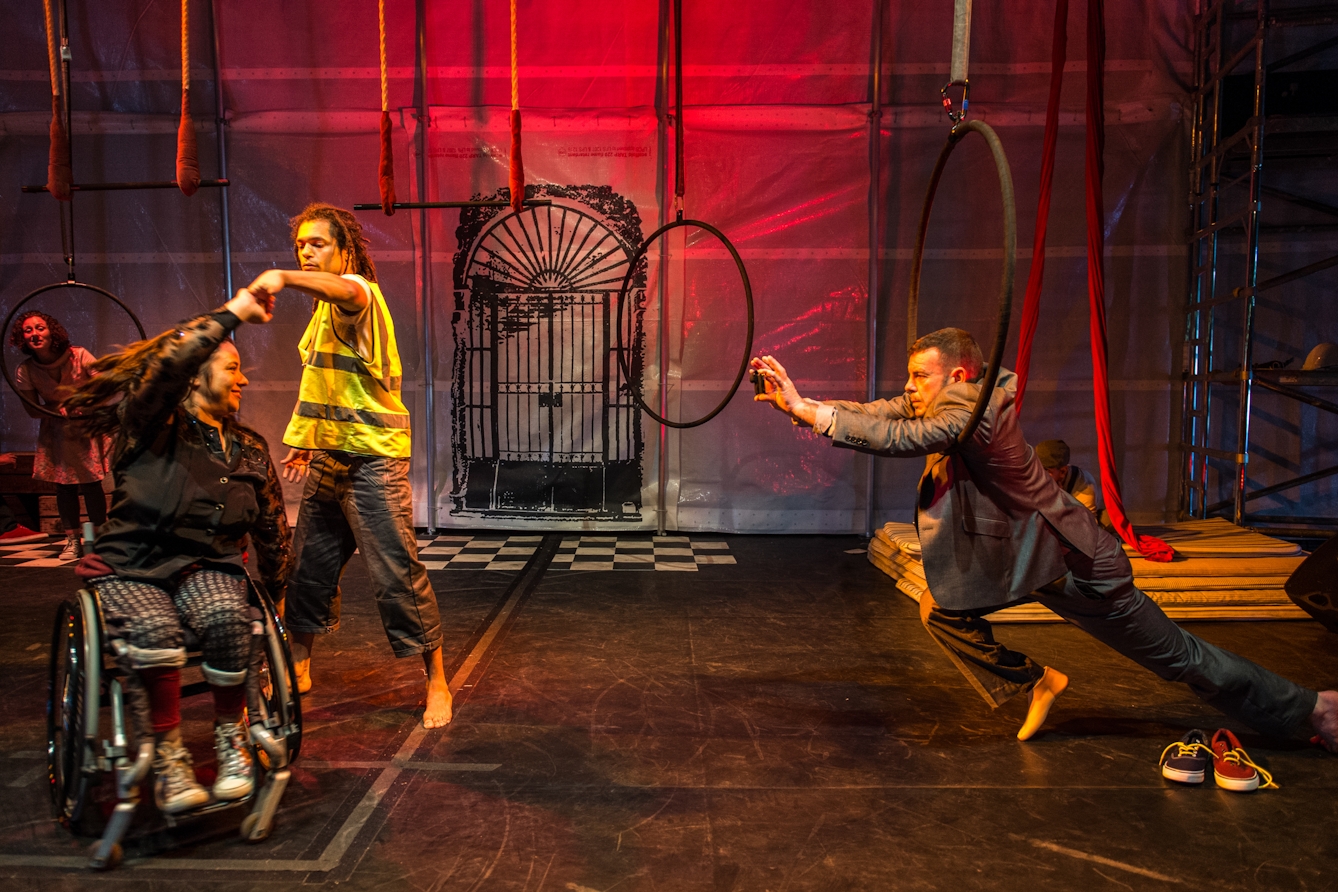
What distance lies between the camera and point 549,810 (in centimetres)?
229

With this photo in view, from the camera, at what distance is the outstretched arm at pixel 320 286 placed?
2.08m

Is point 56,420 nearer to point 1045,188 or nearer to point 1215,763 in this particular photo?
point 1045,188

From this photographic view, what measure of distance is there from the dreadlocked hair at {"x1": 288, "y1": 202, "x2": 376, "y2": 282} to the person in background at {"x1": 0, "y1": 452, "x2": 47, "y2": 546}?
15.3ft

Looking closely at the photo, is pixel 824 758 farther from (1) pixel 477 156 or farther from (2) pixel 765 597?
(1) pixel 477 156

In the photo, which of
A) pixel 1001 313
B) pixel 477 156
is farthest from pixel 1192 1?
pixel 1001 313

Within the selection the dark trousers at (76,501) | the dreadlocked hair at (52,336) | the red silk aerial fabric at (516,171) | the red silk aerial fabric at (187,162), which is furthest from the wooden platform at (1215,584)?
the dreadlocked hair at (52,336)

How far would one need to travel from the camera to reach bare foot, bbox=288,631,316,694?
298 cm

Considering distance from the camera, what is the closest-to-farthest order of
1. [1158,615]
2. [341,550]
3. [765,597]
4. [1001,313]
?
1. [1001,313]
2. [1158,615]
3. [341,550]
4. [765,597]

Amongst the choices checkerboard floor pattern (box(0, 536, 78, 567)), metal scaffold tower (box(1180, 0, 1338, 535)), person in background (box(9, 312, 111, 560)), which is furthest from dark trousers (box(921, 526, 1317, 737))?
checkerboard floor pattern (box(0, 536, 78, 567))

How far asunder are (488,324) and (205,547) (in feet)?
14.0

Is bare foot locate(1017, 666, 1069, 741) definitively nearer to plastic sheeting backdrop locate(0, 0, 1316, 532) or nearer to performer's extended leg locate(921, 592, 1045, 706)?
performer's extended leg locate(921, 592, 1045, 706)

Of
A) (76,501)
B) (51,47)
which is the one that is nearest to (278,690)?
(51,47)

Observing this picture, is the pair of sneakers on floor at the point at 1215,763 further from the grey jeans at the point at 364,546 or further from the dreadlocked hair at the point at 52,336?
the dreadlocked hair at the point at 52,336

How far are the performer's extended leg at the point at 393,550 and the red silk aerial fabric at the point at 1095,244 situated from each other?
3.20 m
